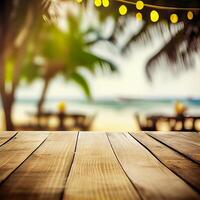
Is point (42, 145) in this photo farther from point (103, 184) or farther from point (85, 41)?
point (85, 41)

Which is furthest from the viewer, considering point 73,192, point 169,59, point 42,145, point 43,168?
point 169,59

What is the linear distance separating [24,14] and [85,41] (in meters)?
5.36

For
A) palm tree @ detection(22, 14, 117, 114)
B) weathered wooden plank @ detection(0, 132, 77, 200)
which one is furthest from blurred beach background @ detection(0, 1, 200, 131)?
weathered wooden plank @ detection(0, 132, 77, 200)

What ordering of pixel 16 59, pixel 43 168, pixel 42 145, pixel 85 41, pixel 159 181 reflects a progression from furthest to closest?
pixel 85 41 < pixel 16 59 < pixel 42 145 < pixel 43 168 < pixel 159 181

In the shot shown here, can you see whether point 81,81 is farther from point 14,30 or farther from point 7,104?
point 14,30

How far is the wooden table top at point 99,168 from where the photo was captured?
2.81 ft

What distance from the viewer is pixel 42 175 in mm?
1012

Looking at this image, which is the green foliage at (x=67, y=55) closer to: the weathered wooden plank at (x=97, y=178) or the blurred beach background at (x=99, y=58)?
the blurred beach background at (x=99, y=58)

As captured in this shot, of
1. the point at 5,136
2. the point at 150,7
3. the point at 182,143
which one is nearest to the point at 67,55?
the point at 150,7

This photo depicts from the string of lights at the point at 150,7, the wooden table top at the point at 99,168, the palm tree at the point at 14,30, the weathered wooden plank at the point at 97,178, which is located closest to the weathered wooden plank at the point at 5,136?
the wooden table top at the point at 99,168

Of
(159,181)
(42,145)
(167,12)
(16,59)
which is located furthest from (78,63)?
(159,181)

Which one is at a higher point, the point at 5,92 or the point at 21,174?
the point at 5,92

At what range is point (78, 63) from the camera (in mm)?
9461

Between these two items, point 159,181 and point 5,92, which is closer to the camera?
point 159,181
